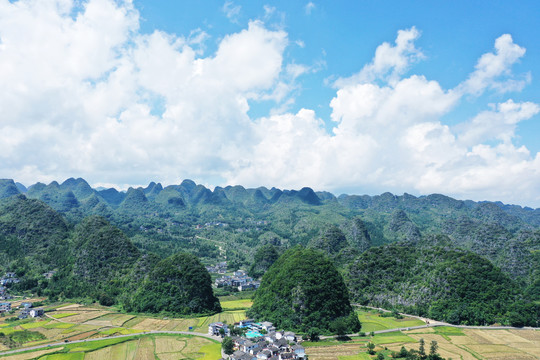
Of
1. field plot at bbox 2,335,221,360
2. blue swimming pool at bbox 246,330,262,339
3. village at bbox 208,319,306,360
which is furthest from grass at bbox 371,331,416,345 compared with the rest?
field plot at bbox 2,335,221,360

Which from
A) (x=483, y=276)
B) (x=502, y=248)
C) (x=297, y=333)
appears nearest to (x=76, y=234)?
(x=297, y=333)

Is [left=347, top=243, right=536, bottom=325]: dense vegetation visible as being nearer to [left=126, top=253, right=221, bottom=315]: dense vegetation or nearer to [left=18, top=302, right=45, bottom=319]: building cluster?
[left=126, top=253, right=221, bottom=315]: dense vegetation

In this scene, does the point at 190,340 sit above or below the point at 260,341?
below

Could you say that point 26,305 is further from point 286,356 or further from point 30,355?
point 286,356

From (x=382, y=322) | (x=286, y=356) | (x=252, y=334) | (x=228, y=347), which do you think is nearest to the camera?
(x=286, y=356)

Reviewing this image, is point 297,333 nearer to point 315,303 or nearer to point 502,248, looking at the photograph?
point 315,303

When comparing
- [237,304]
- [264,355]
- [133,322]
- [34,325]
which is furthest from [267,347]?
[34,325]
